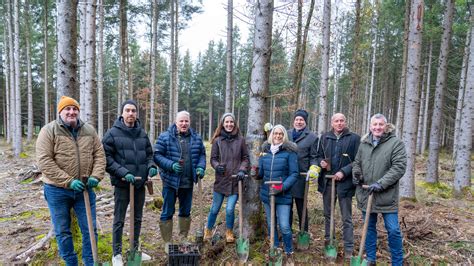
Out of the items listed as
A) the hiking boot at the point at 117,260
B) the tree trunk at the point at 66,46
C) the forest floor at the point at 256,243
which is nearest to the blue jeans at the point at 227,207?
the forest floor at the point at 256,243

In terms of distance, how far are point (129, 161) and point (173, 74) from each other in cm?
1440

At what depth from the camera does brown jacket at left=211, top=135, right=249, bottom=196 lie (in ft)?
16.1

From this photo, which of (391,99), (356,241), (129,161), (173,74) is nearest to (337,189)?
(356,241)

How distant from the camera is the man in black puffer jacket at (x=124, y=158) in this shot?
4191 millimetres

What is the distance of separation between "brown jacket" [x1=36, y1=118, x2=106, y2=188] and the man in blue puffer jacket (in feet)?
3.41

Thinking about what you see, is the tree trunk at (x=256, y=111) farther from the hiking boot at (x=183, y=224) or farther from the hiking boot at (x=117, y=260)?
the hiking boot at (x=117, y=260)

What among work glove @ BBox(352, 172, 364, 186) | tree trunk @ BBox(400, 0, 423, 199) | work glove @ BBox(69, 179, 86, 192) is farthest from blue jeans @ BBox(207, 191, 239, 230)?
tree trunk @ BBox(400, 0, 423, 199)

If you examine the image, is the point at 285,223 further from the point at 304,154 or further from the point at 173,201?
the point at 173,201

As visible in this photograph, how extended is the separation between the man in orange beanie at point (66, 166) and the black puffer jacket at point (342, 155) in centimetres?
340

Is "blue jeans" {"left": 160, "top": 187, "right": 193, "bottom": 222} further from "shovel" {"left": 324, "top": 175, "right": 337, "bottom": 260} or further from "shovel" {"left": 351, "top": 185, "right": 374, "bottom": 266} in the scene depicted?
"shovel" {"left": 351, "top": 185, "right": 374, "bottom": 266}

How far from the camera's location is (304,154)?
510 centimetres

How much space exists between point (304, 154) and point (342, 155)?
2.06 feet

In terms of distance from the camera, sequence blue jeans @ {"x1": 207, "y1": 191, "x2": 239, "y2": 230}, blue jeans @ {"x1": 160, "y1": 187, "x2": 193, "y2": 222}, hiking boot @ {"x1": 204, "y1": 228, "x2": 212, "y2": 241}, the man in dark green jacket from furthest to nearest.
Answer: hiking boot @ {"x1": 204, "y1": 228, "x2": 212, "y2": 241}, blue jeans @ {"x1": 207, "y1": 191, "x2": 239, "y2": 230}, blue jeans @ {"x1": 160, "y1": 187, "x2": 193, "y2": 222}, the man in dark green jacket

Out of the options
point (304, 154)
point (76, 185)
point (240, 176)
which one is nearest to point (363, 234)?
point (304, 154)
